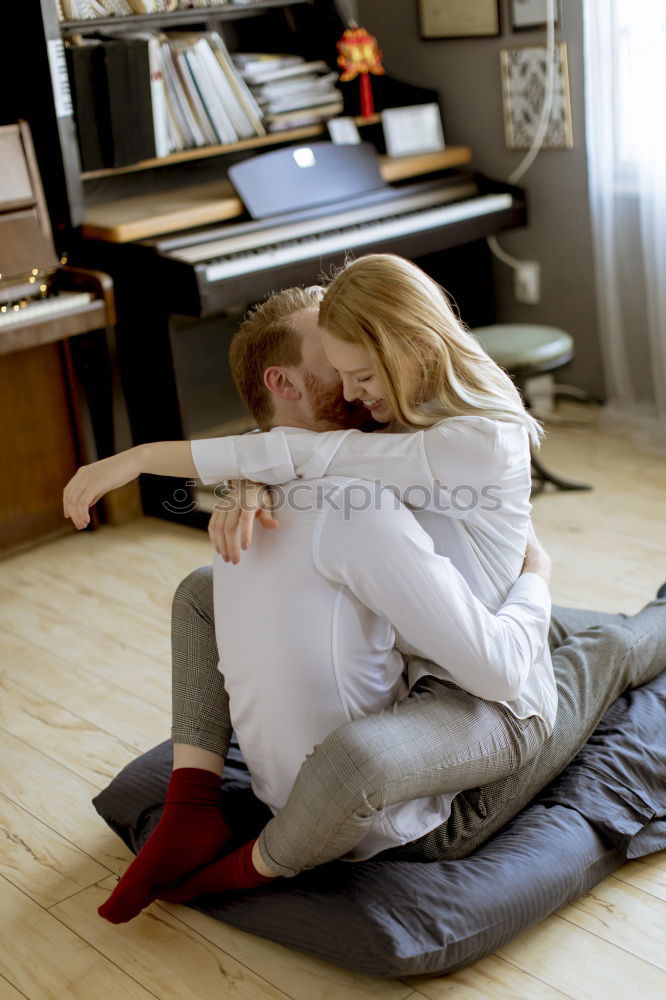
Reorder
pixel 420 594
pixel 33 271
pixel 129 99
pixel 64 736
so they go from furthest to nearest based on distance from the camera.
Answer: pixel 129 99, pixel 33 271, pixel 64 736, pixel 420 594

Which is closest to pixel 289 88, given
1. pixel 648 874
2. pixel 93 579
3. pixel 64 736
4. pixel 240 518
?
pixel 93 579

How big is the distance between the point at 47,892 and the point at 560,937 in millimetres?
792

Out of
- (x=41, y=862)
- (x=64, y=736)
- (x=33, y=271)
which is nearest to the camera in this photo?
(x=41, y=862)

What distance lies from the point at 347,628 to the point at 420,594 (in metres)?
0.13

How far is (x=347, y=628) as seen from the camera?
1541 millimetres

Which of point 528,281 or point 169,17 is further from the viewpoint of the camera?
point 528,281

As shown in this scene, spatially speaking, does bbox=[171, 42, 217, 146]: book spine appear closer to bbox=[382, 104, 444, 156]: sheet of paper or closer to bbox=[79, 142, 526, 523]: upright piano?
bbox=[79, 142, 526, 523]: upright piano

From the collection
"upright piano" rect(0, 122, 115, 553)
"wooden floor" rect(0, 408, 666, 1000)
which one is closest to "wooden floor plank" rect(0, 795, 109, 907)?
"wooden floor" rect(0, 408, 666, 1000)

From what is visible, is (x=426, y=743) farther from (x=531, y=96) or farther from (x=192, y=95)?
(x=531, y=96)

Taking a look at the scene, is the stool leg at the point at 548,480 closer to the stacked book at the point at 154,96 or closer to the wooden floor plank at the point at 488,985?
the stacked book at the point at 154,96

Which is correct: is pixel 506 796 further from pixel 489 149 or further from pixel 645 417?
pixel 489 149

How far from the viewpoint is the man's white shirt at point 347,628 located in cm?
148

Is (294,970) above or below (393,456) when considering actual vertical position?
below

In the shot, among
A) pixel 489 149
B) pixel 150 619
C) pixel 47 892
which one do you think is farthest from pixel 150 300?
pixel 47 892
